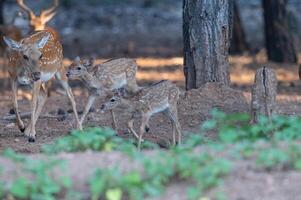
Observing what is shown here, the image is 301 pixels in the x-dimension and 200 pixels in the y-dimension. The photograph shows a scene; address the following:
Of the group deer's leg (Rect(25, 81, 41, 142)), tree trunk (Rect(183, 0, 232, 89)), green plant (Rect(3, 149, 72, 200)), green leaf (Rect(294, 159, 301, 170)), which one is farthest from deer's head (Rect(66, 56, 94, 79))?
green leaf (Rect(294, 159, 301, 170))

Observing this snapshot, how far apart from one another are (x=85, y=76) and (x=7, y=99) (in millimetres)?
4713

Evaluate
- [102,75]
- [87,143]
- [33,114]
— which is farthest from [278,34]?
[87,143]

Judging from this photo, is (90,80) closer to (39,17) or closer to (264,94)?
(264,94)

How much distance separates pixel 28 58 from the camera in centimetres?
1156

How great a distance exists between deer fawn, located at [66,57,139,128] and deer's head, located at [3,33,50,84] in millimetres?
441

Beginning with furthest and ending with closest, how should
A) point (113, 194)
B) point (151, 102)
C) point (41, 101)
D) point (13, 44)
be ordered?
1. point (41, 101)
2. point (13, 44)
3. point (151, 102)
4. point (113, 194)

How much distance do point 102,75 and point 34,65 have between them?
2.89 feet

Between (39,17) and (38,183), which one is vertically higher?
(38,183)

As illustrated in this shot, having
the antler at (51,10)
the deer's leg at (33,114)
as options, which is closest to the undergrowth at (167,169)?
the deer's leg at (33,114)

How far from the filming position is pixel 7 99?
15836 mm

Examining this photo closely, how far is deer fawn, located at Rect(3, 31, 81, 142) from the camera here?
11477 millimetres

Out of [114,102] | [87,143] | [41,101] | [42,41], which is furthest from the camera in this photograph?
[41,101]

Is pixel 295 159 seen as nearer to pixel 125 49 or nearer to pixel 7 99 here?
pixel 7 99

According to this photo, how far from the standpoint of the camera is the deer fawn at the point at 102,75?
1145 centimetres
